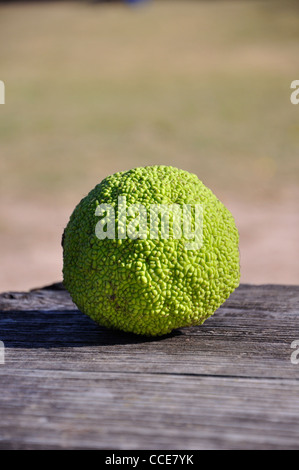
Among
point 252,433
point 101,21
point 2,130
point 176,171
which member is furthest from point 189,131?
point 101,21

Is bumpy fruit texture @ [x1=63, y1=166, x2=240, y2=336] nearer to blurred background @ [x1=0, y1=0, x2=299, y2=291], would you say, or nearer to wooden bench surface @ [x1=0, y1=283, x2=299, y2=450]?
wooden bench surface @ [x1=0, y1=283, x2=299, y2=450]

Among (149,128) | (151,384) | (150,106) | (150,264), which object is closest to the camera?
(151,384)

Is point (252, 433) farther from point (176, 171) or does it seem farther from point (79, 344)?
point (176, 171)

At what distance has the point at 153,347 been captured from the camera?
1.89m

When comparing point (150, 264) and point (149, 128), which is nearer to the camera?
point (150, 264)

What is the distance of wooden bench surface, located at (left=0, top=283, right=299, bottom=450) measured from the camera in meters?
1.38

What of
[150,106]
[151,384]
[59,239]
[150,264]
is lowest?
[151,384]

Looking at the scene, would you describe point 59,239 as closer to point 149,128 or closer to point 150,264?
point 150,264

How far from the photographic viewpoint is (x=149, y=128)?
10.6 m

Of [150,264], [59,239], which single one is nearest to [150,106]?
[59,239]

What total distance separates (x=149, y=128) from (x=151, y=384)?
9273 millimetres

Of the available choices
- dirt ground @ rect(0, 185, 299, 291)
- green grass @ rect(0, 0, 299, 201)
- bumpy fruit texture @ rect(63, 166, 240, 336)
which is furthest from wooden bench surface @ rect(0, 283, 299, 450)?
green grass @ rect(0, 0, 299, 201)

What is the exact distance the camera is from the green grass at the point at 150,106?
856 cm

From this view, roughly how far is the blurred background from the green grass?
3 cm
